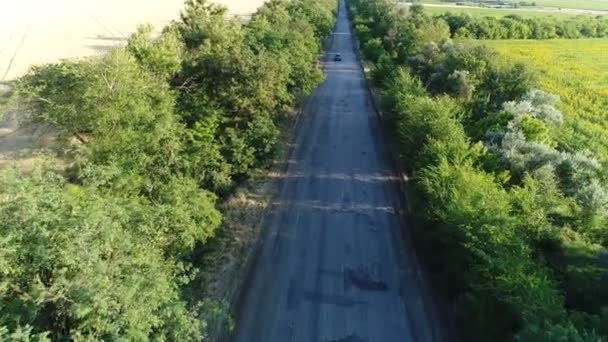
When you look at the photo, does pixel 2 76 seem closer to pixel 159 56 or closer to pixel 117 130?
pixel 159 56

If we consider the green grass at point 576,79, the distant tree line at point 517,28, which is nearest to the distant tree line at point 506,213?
the green grass at point 576,79

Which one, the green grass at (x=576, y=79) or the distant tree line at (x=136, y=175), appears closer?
the distant tree line at (x=136, y=175)

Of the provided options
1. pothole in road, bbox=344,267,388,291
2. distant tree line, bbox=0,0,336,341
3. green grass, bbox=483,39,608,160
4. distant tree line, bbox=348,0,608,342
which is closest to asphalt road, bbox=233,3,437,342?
pothole in road, bbox=344,267,388,291

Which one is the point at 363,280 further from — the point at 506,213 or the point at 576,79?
the point at 576,79

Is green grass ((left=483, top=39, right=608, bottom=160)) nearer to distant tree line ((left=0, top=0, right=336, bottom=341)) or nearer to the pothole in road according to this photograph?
the pothole in road

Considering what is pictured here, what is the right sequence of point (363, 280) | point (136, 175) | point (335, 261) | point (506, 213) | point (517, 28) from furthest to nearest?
point (517, 28) → point (335, 261) → point (363, 280) → point (136, 175) → point (506, 213)

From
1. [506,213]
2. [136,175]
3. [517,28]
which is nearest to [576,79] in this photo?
[517,28]

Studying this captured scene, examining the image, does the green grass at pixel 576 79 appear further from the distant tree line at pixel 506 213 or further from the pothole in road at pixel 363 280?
the pothole in road at pixel 363 280
